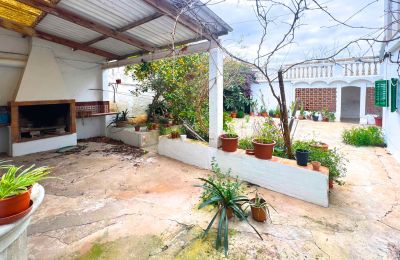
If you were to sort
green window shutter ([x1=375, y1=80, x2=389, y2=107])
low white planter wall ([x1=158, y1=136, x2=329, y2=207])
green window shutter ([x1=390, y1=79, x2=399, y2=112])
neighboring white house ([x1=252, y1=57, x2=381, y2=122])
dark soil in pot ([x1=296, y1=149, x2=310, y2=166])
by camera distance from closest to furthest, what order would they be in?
low white planter wall ([x1=158, y1=136, x2=329, y2=207]), dark soil in pot ([x1=296, y1=149, x2=310, y2=166]), green window shutter ([x1=390, y1=79, x2=399, y2=112]), green window shutter ([x1=375, y1=80, x2=389, y2=107]), neighboring white house ([x1=252, y1=57, x2=381, y2=122])

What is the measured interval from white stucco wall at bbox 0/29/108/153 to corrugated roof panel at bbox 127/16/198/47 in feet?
9.74

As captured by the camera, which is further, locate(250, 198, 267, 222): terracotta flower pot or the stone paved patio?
locate(250, 198, 267, 222): terracotta flower pot

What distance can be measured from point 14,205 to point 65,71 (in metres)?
6.74

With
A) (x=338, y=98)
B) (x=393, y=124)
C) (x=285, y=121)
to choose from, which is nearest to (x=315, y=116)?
(x=338, y=98)

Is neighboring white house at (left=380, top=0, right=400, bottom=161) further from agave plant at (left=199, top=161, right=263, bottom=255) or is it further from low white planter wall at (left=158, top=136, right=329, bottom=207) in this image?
agave plant at (left=199, top=161, right=263, bottom=255)

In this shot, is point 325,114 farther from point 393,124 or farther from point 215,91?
point 215,91

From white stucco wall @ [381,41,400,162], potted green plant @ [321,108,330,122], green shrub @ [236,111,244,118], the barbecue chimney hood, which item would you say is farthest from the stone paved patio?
green shrub @ [236,111,244,118]

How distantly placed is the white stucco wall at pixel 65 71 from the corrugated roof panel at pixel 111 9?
2.64 m

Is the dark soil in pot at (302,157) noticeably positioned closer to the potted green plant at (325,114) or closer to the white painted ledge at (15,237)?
the white painted ledge at (15,237)

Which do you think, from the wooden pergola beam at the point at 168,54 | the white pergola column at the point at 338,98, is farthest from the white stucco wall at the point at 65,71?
the white pergola column at the point at 338,98

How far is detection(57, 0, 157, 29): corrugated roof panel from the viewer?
12.4 ft

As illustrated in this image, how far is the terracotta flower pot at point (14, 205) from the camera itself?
119 centimetres

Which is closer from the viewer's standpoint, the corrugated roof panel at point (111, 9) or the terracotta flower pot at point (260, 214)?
the terracotta flower pot at point (260, 214)

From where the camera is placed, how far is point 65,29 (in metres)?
5.35
